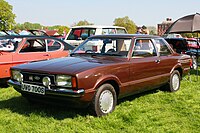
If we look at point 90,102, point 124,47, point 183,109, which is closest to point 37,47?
point 124,47

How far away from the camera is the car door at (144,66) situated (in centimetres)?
527

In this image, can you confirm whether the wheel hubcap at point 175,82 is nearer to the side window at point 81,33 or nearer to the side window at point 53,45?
the side window at point 53,45

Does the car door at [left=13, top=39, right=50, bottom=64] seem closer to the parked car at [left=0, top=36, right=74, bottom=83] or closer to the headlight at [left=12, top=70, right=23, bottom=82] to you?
the parked car at [left=0, top=36, right=74, bottom=83]

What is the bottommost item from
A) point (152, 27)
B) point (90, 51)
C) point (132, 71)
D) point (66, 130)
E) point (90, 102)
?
point (66, 130)

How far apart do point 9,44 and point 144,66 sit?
416 centimetres

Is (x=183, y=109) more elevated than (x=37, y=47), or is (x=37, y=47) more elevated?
(x=37, y=47)

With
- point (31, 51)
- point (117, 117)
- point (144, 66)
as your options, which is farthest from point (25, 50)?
point (117, 117)

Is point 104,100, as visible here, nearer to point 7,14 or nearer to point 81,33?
point 81,33

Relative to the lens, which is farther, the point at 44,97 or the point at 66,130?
the point at 44,97

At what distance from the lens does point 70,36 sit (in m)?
11.9

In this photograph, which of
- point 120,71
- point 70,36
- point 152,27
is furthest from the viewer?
point 152,27

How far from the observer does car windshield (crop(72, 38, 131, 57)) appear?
536cm

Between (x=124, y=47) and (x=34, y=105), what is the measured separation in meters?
2.09

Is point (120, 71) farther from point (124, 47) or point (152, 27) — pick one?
point (152, 27)
